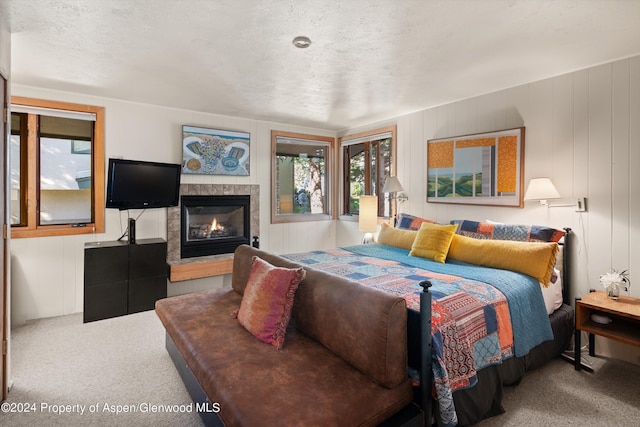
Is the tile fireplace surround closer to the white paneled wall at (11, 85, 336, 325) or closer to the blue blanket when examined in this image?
the white paneled wall at (11, 85, 336, 325)

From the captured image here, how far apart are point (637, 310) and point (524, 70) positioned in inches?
80.9

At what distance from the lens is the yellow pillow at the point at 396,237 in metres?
3.65

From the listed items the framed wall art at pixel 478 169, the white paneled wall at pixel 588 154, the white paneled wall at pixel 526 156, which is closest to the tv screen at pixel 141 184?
the white paneled wall at pixel 526 156

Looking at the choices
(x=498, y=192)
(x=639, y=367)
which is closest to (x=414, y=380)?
(x=639, y=367)

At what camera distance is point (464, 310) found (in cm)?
196

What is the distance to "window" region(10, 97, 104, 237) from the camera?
3.44 meters

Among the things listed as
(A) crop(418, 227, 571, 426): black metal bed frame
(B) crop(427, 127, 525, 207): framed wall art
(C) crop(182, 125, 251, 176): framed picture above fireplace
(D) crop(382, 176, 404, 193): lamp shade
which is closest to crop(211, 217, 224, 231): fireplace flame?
(C) crop(182, 125, 251, 176): framed picture above fireplace

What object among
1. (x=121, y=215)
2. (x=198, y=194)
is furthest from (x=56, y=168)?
(x=198, y=194)

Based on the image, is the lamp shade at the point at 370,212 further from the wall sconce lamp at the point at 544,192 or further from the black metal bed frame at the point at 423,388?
the black metal bed frame at the point at 423,388

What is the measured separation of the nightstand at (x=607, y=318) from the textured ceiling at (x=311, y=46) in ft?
6.15

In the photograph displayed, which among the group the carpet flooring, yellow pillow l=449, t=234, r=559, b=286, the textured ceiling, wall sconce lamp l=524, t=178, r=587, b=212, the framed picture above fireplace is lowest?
the carpet flooring

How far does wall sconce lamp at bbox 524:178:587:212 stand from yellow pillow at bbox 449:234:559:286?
0.51m

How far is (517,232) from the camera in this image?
298 cm

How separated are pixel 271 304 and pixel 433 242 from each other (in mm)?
1862
